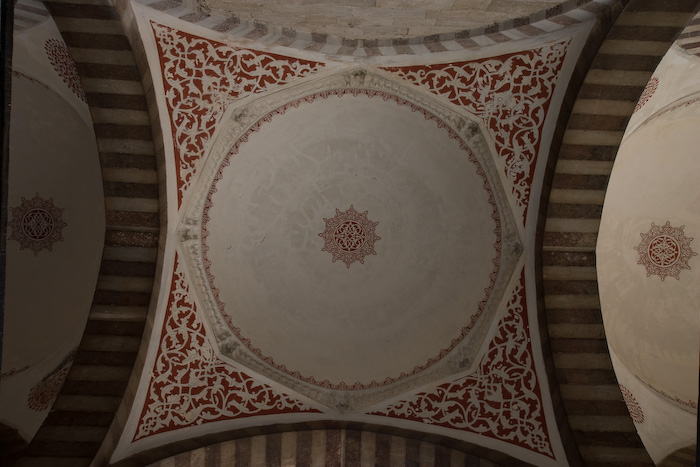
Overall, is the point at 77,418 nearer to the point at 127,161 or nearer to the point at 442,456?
the point at 127,161

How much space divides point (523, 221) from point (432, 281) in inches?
46.4

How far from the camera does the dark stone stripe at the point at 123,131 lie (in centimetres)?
573

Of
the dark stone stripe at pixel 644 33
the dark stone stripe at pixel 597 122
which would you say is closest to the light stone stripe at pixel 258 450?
the dark stone stripe at pixel 597 122

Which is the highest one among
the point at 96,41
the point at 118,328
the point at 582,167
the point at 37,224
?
the point at 96,41

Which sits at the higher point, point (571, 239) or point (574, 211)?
point (574, 211)

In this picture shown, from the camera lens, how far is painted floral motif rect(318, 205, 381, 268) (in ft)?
21.4

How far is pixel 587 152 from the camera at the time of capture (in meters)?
5.64

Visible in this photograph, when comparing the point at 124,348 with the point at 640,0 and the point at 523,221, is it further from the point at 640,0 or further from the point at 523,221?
the point at 640,0

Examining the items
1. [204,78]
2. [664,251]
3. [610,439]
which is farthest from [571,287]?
[204,78]

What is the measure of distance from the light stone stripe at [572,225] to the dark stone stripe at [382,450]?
266 centimetres

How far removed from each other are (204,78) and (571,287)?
165 inches

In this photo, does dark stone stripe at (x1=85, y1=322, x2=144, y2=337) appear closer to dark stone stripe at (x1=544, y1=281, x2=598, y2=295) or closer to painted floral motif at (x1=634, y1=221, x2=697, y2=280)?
dark stone stripe at (x1=544, y1=281, x2=598, y2=295)

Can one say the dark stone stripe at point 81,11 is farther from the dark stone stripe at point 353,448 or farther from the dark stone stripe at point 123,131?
the dark stone stripe at point 353,448

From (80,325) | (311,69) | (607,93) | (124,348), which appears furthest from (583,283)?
(80,325)
